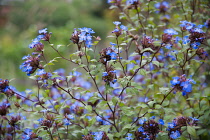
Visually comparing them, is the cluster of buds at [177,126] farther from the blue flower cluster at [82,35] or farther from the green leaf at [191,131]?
the blue flower cluster at [82,35]

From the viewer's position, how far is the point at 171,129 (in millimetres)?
1496

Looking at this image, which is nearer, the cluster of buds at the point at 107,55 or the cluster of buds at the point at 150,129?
the cluster of buds at the point at 107,55

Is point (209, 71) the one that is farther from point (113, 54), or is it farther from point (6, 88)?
point (6, 88)

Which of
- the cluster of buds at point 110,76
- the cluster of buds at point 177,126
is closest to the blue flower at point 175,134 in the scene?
the cluster of buds at point 177,126

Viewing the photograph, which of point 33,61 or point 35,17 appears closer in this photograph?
point 33,61

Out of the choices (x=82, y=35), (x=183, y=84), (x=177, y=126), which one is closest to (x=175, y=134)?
(x=177, y=126)

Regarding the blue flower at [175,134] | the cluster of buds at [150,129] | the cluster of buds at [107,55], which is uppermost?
the cluster of buds at [107,55]

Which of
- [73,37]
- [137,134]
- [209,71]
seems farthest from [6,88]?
[209,71]

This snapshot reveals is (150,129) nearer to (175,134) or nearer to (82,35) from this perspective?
(175,134)

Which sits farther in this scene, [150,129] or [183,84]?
[150,129]

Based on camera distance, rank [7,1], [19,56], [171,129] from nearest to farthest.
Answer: [171,129] → [19,56] → [7,1]

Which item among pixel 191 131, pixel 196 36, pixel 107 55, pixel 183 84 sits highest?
pixel 196 36

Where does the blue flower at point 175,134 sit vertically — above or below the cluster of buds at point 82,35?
below

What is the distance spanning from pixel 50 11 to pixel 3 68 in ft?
16.7
